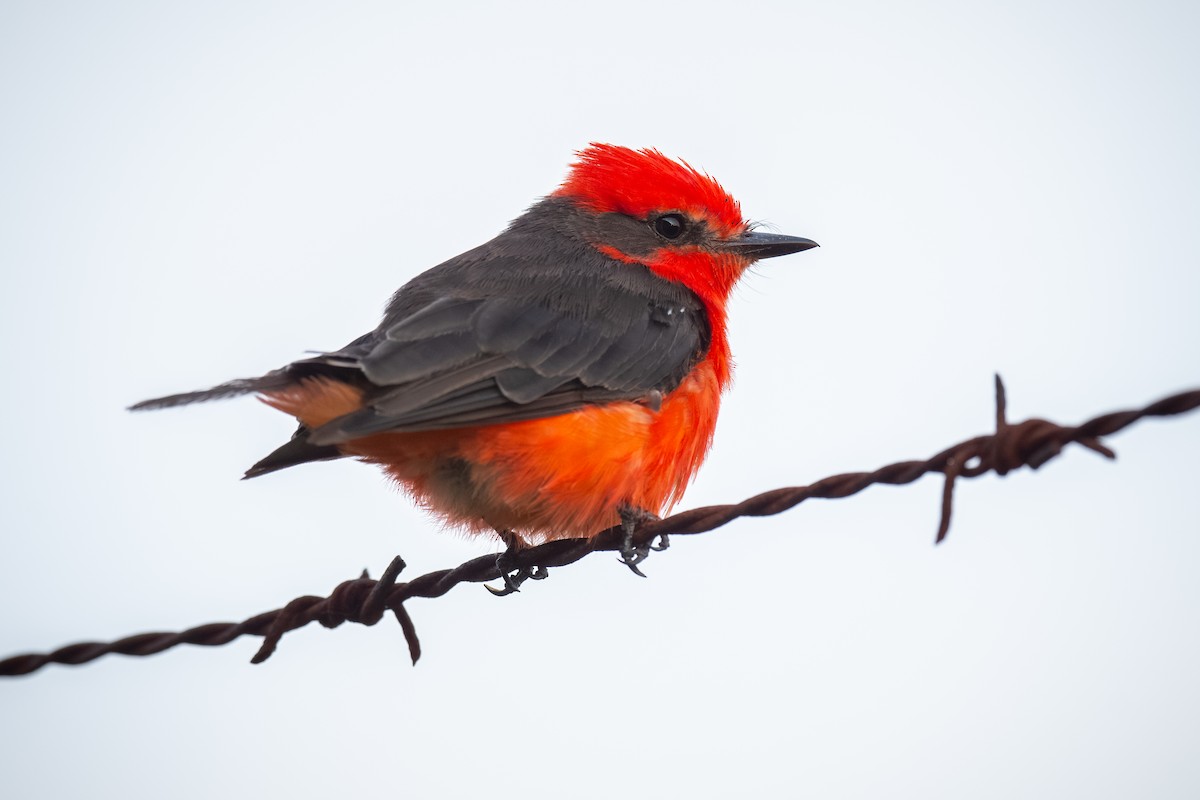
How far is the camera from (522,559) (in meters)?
4.94

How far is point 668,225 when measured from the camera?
241 inches

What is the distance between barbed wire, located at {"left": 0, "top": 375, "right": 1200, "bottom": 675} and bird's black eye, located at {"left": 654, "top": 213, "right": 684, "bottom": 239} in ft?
6.21

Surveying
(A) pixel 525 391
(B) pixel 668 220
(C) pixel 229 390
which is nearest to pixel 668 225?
(B) pixel 668 220

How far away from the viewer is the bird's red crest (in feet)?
20.0

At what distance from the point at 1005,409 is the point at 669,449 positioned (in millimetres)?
2135

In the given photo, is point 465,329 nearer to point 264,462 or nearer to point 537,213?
point 264,462

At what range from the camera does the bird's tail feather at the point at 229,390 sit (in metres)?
4.12

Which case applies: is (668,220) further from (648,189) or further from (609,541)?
(609,541)

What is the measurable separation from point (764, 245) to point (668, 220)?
0.53m

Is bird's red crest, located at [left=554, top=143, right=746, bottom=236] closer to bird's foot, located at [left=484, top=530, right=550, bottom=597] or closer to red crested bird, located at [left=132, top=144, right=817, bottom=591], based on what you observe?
red crested bird, located at [left=132, top=144, right=817, bottom=591]

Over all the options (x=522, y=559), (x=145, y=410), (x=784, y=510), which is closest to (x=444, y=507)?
(x=522, y=559)

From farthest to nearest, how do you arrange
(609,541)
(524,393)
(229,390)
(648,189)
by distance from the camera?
(648,189) < (609,541) < (524,393) < (229,390)

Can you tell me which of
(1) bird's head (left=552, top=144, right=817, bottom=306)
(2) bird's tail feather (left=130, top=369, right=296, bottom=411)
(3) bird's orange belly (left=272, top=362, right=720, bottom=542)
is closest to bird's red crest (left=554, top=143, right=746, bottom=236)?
(1) bird's head (left=552, top=144, right=817, bottom=306)

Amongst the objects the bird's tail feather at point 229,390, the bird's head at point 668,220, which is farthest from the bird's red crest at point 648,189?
the bird's tail feather at point 229,390
